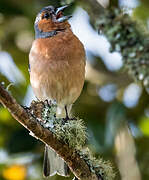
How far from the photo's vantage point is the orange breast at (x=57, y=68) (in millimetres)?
4457

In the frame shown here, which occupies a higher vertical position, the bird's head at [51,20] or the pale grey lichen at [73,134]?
the bird's head at [51,20]

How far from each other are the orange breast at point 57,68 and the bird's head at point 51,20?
0.34 m

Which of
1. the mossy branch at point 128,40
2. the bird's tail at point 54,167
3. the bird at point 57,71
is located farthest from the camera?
the bird at point 57,71

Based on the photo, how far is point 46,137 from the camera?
3.30 m

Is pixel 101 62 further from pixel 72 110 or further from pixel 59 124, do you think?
pixel 59 124

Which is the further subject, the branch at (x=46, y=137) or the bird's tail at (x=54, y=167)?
the bird's tail at (x=54, y=167)

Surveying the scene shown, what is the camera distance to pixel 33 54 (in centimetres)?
462

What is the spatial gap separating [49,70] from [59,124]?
0.99m

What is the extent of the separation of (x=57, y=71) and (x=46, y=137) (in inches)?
49.6

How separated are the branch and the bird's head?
6.41ft

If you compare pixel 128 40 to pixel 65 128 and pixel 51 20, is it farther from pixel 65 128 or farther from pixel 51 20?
pixel 65 128

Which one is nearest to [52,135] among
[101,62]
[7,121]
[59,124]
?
[59,124]

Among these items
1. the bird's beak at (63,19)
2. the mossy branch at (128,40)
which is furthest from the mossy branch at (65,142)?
the bird's beak at (63,19)

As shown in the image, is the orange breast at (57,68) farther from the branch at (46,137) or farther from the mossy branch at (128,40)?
the branch at (46,137)
